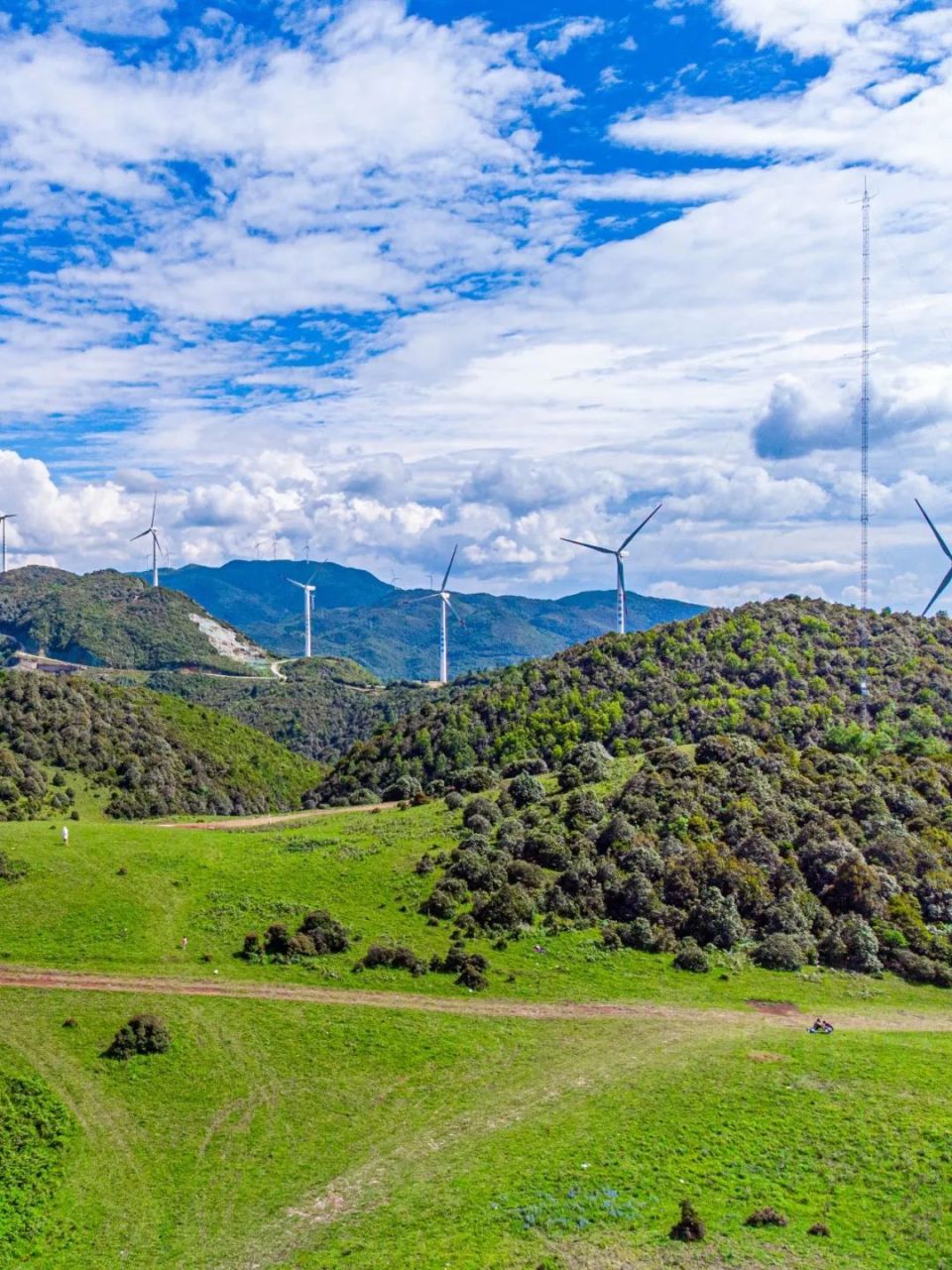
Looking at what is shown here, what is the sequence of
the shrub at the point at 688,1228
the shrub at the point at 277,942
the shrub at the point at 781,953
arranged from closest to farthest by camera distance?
the shrub at the point at 688,1228
the shrub at the point at 277,942
the shrub at the point at 781,953

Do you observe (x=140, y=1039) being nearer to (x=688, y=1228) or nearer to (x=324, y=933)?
(x=324, y=933)

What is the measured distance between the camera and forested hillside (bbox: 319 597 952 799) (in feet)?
372

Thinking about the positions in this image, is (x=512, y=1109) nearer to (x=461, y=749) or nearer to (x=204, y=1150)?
(x=204, y=1150)

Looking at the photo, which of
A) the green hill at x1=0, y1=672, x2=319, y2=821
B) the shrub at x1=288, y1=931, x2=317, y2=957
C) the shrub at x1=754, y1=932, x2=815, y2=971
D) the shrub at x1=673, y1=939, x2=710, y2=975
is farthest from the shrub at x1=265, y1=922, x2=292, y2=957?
the green hill at x1=0, y1=672, x2=319, y2=821

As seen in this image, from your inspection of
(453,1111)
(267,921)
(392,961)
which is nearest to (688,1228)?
(453,1111)

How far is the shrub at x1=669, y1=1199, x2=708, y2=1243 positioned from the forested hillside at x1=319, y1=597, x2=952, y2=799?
72410 mm

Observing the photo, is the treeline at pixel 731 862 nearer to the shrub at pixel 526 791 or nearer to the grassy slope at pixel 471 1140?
the shrub at pixel 526 791

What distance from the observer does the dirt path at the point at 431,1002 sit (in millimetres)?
55469

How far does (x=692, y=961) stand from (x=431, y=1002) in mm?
18743

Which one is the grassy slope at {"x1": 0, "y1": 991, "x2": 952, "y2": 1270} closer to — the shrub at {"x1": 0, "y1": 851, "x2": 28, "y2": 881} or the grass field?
the grass field

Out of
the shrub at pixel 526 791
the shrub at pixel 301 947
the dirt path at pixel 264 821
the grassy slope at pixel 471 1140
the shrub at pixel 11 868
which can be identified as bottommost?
the grassy slope at pixel 471 1140

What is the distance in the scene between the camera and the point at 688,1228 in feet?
112

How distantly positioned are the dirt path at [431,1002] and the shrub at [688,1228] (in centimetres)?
2080

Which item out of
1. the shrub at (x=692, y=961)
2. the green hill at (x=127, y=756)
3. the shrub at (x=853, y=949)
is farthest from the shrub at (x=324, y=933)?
the green hill at (x=127, y=756)
